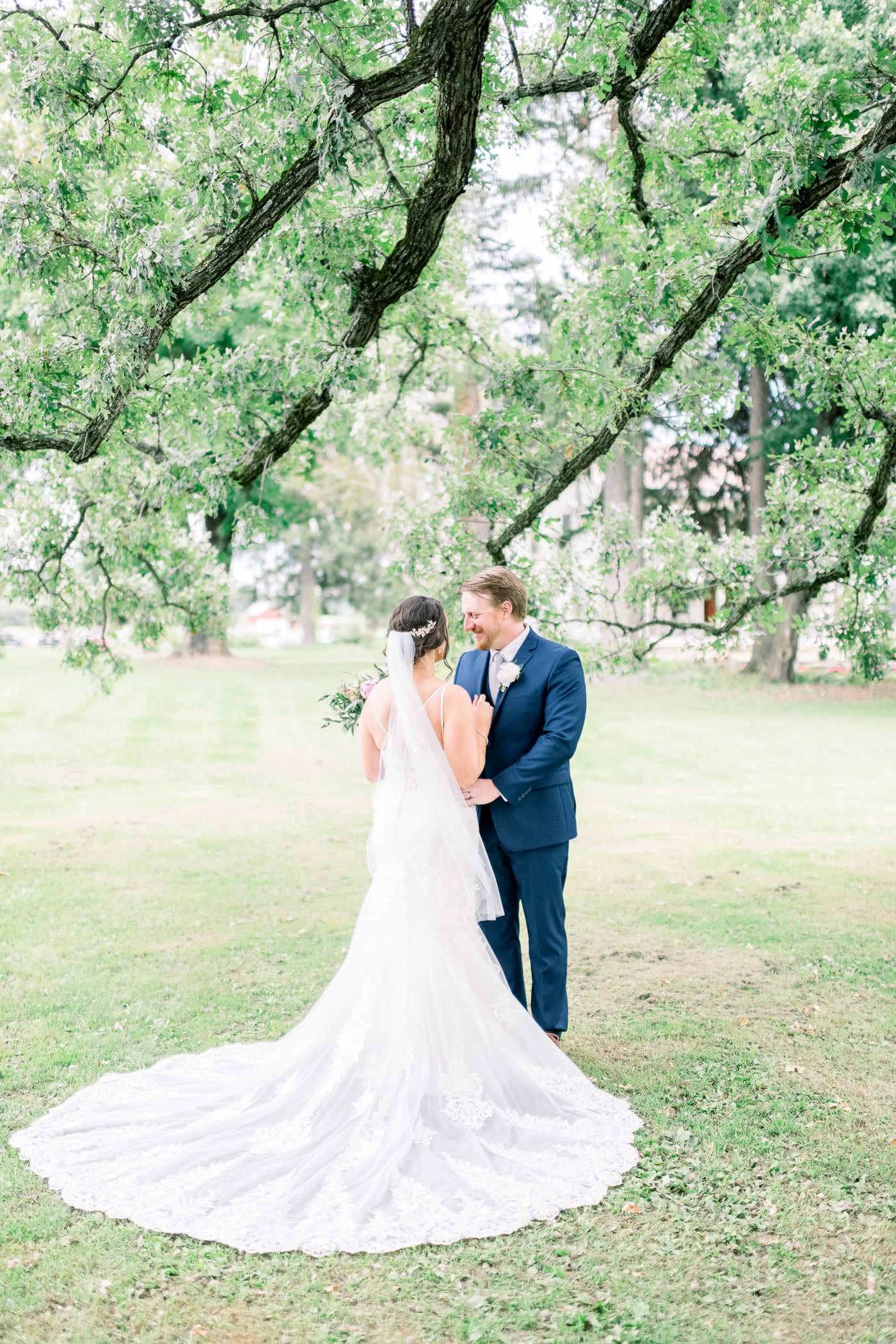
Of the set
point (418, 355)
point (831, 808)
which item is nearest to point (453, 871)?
point (418, 355)

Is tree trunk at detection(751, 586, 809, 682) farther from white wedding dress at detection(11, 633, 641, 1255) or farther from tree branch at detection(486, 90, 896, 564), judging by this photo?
white wedding dress at detection(11, 633, 641, 1255)

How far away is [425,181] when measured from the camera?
19.7 ft

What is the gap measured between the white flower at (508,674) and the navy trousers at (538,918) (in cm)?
64

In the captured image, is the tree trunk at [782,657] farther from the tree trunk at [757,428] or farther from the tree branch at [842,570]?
the tree branch at [842,570]

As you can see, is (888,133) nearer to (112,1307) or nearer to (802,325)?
(802,325)

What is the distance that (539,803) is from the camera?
5059 millimetres

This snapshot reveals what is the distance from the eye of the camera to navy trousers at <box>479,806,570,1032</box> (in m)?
5.09

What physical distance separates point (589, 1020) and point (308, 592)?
49905 millimetres

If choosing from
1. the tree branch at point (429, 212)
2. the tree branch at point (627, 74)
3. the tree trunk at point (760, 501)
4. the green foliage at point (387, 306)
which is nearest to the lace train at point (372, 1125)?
the green foliage at point (387, 306)

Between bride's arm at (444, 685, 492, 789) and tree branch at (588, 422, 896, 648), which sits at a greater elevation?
tree branch at (588, 422, 896, 648)

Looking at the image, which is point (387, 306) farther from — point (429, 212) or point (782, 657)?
point (782, 657)

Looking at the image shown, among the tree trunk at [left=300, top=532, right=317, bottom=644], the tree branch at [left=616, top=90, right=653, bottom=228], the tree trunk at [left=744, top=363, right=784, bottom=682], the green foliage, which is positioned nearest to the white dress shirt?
the green foliage

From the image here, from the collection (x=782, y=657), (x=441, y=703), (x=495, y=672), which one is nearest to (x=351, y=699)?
(x=441, y=703)

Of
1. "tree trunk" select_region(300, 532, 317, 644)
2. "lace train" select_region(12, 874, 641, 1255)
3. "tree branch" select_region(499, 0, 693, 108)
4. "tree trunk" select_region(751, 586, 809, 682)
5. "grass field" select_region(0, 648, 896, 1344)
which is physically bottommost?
"grass field" select_region(0, 648, 896, 1344)
